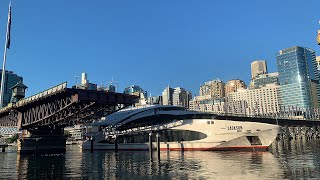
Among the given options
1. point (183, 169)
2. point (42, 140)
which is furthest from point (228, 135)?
point (42, 140)

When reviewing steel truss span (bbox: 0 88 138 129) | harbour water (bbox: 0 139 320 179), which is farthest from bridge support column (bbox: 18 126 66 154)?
harbour water (bbox: 0 139 320 179)

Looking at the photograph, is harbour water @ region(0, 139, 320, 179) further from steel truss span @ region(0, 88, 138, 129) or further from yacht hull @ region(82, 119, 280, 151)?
steel truss span @ region(0, 88, 138, 129)

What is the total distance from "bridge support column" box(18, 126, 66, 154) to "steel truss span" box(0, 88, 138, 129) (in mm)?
3613

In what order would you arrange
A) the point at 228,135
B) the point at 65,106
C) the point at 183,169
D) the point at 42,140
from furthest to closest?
the point at 42,140, the point at 228,135, the point at 65,106, the point at 183,169

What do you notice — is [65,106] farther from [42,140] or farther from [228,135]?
[228,135]

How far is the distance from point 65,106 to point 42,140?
29.4 meters

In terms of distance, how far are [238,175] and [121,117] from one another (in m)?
78.6

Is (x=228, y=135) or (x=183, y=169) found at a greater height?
(x=228, y=135)

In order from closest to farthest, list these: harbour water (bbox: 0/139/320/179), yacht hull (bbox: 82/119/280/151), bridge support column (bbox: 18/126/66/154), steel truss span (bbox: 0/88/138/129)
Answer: harbour water (bbox: 0/139/320/179) < steel truss span (bbox: 0/88/138/129) < yacht hull (bbox: 82/119/280/151) < bridge support column (bbox: 18/126/66/154)

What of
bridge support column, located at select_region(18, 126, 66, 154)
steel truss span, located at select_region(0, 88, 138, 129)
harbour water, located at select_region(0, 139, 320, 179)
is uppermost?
steel truss span, located at select_region(0, 88, 138, 129)

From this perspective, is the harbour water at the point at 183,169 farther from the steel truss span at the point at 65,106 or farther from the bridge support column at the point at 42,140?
the bridge support column at the point at 42,140

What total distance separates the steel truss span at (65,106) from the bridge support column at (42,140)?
3.61 meters

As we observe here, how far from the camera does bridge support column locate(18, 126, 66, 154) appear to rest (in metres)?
93.2

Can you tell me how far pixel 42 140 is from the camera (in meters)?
95.5
